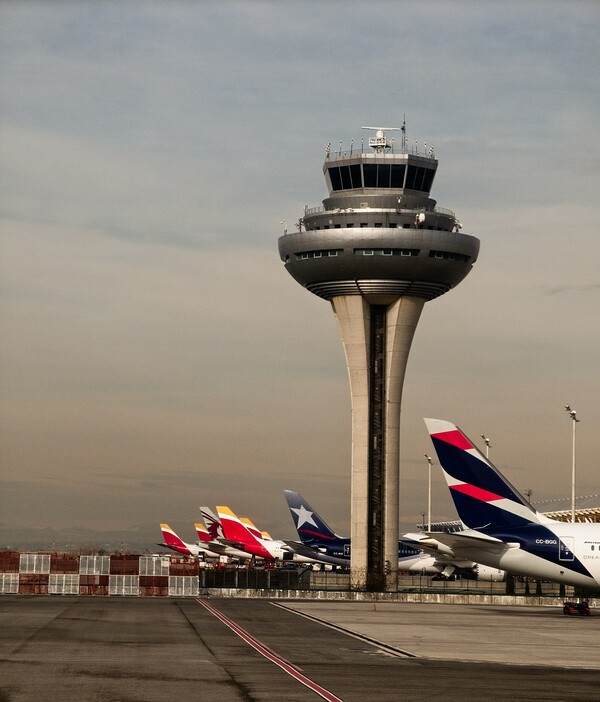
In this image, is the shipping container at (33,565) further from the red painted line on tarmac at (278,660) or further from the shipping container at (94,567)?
the red painted line on tarmac at (278,660)

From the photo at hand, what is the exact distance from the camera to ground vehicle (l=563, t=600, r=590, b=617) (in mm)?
60938

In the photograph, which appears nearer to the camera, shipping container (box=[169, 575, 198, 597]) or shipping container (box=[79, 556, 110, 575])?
shipping container (box=[169, 575, 198, 597])

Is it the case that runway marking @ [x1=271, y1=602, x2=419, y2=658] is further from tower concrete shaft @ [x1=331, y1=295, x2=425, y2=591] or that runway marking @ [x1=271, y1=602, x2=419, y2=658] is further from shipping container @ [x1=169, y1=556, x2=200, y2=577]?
tower concrete shaft @ [x1=331, y1=295, x2=425, y2=591]

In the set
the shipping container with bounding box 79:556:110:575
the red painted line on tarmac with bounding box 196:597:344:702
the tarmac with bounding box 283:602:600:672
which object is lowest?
the tarmac with bounding box 283:602:600:672

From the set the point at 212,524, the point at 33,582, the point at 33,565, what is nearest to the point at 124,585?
the point at 33,582

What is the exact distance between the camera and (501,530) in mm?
58312

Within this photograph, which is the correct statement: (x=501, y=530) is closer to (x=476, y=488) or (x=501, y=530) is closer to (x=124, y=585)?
(x=476, y=488)

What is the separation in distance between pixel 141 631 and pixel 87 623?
510cm

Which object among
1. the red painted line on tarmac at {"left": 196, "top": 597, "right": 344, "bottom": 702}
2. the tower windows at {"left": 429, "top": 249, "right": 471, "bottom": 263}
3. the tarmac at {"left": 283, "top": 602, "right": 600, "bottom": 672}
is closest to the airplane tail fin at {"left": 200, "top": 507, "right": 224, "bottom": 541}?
the tower windows at {"left": 429, "top": 249, "right": 471, "bottom": 263}

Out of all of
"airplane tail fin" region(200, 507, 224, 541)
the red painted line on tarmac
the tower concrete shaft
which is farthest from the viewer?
"airplane tail fin" region(200, 507, 224, 541)

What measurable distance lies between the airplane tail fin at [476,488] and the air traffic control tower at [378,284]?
120 ft

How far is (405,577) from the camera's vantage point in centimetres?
14888

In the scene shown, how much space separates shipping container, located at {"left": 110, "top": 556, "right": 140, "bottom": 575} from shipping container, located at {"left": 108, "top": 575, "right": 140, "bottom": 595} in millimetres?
277

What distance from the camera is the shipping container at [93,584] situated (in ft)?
265
